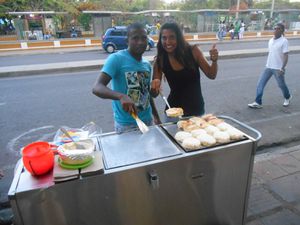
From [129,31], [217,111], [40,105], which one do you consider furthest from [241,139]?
[40,105]

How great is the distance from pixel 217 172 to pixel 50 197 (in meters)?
1.07

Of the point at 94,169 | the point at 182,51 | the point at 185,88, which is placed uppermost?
the point at 182,51

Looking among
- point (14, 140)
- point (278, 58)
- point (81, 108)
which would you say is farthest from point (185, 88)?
point (81, 108)

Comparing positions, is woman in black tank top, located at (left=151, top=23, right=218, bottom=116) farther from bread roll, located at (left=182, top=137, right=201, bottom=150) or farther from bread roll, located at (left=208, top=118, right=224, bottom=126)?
bread roll, located at (left=182, top=137, right=201, bottom=150)

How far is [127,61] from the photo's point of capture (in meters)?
2.07

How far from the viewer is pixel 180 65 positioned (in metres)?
2.34

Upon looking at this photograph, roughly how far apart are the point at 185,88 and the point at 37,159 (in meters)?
1.51

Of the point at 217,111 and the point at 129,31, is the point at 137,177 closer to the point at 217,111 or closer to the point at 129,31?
the point at 129,31

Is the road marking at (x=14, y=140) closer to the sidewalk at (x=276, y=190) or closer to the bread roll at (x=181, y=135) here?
the bread roll at (x=181, y=135)

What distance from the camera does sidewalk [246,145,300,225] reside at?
7.52 ft

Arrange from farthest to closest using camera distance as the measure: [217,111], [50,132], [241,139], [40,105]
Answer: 1. [40,105]
2. [217,111]
3. [50,132]
4. [241,139]

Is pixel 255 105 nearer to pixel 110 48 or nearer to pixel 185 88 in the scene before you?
pixel 185 88

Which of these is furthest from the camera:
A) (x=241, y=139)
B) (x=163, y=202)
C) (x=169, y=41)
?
(x=169, y=41)

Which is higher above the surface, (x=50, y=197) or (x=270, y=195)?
(x=50, y=197)
